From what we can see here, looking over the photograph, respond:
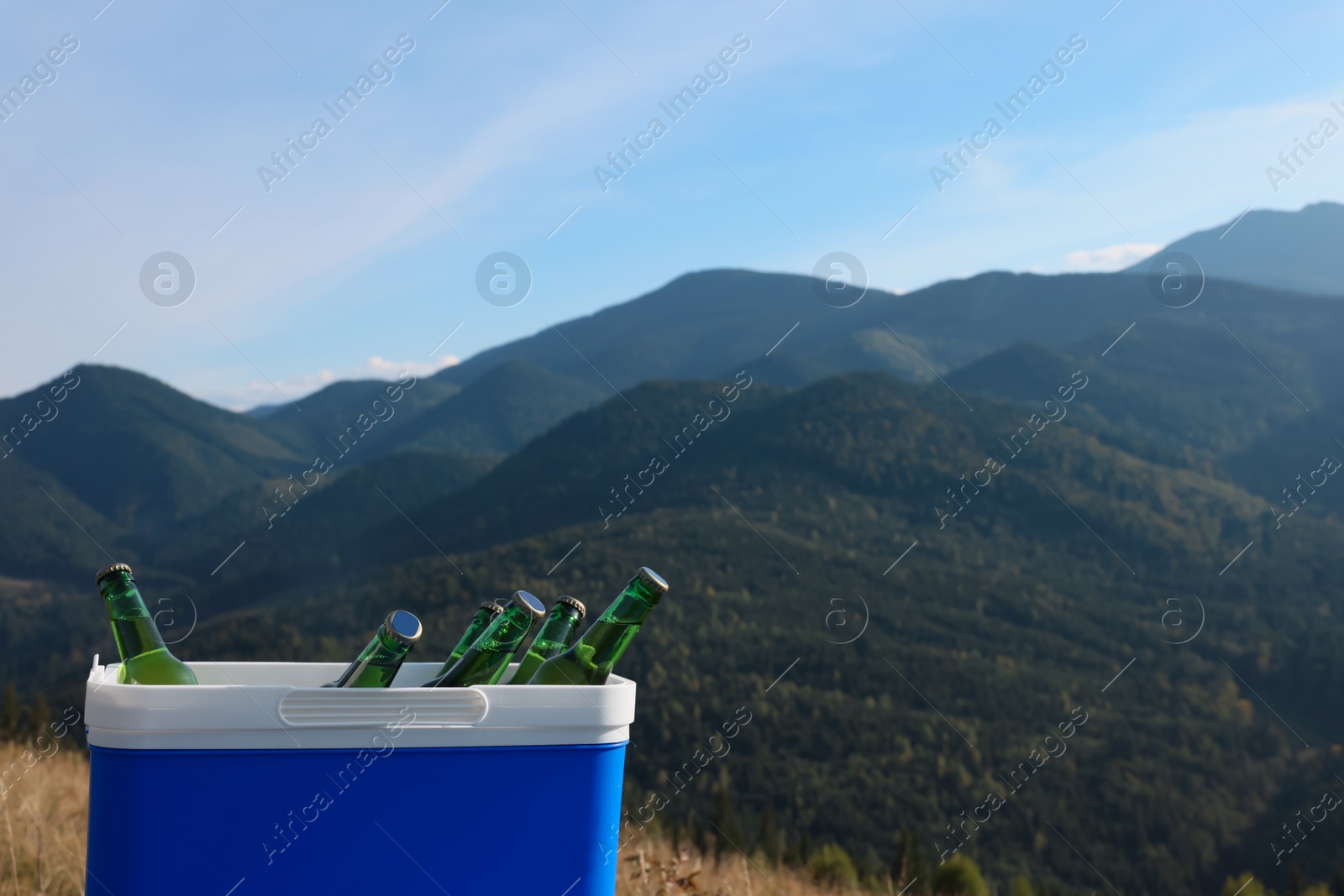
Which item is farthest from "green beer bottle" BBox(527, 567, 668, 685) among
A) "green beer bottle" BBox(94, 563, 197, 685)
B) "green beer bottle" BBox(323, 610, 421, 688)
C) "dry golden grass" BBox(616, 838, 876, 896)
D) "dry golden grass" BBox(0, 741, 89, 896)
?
"dry golden grass" BBox(0, 741, 89, 896)

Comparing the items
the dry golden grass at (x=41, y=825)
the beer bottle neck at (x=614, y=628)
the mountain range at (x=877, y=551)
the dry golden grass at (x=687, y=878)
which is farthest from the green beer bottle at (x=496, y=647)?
the mountain range at (x=877, y=551)

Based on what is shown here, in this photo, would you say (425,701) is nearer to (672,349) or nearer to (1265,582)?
(1265,582)

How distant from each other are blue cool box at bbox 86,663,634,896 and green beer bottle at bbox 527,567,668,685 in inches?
6.7

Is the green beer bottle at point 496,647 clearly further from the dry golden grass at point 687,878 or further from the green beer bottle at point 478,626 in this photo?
the dry golden grass at point 687,878

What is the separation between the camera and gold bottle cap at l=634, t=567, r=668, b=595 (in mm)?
1702

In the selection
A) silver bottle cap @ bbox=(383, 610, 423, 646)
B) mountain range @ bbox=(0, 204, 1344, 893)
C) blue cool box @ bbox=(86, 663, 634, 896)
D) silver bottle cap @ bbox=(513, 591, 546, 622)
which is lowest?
mountain range @ bbox=(0, 204, 1344, 893)

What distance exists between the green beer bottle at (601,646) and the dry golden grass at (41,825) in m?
1.48

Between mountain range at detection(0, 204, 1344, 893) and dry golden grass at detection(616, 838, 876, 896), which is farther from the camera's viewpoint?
mountain range at detection(0, 204, 1344, 893)

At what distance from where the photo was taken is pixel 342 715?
1423 mm

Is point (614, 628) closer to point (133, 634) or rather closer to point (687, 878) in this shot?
point (133, 634)

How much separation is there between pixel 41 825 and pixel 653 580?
2.31 meters

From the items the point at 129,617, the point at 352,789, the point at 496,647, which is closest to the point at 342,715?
the point at 352,789

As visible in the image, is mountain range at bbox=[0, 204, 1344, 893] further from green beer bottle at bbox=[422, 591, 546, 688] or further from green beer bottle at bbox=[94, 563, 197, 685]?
green beer bottle at bbox=[94, 563, 197, 685]

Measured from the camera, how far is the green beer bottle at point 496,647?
168 cm
